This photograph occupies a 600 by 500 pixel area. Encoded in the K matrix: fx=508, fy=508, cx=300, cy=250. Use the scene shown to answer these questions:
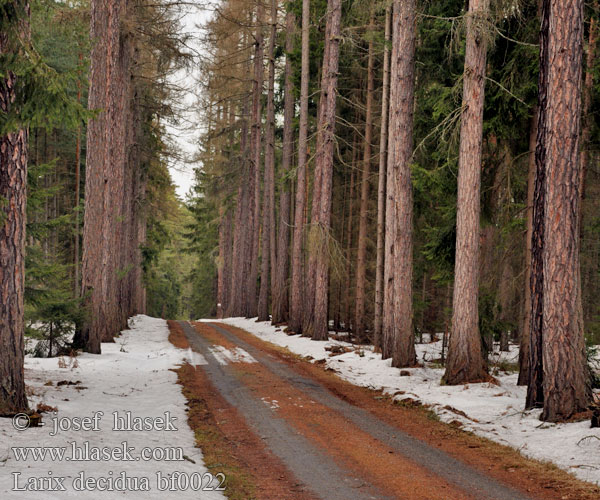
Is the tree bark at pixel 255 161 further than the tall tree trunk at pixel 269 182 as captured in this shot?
Yes

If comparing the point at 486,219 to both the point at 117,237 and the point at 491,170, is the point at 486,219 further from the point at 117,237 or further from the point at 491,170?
the point at 117,237

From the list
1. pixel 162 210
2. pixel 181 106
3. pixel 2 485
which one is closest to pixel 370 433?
pixel 2 485

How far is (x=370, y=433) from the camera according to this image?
7.41m

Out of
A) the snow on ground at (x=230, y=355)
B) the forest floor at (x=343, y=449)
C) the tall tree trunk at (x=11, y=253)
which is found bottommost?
the snow on ground at (x=230, y=355)

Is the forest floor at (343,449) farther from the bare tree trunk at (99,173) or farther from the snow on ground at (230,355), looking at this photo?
the bare tree trunk at (99,173)

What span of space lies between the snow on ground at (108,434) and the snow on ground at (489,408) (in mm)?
4179

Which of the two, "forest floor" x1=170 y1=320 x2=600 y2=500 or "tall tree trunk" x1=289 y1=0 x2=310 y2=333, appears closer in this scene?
"forest floor" x1=170 y1=320 x2=600 y2=500

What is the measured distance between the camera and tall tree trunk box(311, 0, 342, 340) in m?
17.3

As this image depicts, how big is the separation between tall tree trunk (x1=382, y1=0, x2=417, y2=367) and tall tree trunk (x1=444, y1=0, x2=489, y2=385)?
2.28 meters

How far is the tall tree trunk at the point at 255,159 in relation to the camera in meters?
27.4

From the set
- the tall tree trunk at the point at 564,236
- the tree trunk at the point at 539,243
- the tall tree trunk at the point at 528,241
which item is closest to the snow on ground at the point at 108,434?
the tall tree trunk at the point at 564,236

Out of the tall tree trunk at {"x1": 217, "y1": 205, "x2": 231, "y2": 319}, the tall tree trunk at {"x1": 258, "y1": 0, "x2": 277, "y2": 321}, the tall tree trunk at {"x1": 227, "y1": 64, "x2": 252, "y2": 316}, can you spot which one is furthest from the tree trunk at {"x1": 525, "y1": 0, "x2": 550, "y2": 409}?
the tall tree trunk at {"x1": 217, "y1": 205, "x2": 231, "y2": 319}

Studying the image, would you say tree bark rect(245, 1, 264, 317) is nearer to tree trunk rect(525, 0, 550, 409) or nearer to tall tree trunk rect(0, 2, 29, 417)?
tree trunk rect(525, 0, 550, 409)

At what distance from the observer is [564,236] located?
7656 millimetres
